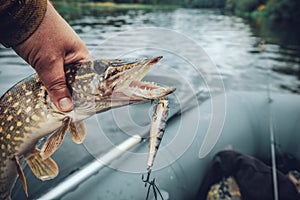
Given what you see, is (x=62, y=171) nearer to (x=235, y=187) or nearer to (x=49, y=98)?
(x=49, y=98)

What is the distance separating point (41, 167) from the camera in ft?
4.70

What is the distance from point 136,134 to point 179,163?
0.42 meters

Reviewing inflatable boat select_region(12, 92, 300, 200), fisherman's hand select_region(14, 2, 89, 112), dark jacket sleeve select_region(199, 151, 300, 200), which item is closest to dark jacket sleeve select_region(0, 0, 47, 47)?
fisherman's hand select_region(14, 2, 89, 112)

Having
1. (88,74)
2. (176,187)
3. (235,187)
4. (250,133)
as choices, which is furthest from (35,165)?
(250,133)

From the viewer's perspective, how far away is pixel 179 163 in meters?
1.82

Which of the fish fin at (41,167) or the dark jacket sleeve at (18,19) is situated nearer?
the dark jacket sleeve at (18,19)

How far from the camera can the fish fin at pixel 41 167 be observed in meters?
1.42

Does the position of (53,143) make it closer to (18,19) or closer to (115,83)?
(115,83)

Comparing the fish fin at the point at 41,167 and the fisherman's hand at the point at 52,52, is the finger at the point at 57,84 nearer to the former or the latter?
the fisherman's hand at the point at 52,52

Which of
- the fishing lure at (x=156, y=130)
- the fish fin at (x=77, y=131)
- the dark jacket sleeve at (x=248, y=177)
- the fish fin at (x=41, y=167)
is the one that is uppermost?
the fishing lure at (x=156, y=130)

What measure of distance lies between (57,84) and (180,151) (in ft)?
3.45

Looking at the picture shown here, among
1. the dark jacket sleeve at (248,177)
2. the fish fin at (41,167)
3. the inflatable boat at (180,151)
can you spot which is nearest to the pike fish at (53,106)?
the fish fin at (41,167)

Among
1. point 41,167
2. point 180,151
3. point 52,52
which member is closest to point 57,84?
point 52,52

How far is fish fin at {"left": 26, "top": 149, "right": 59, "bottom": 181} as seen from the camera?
4.65ft
